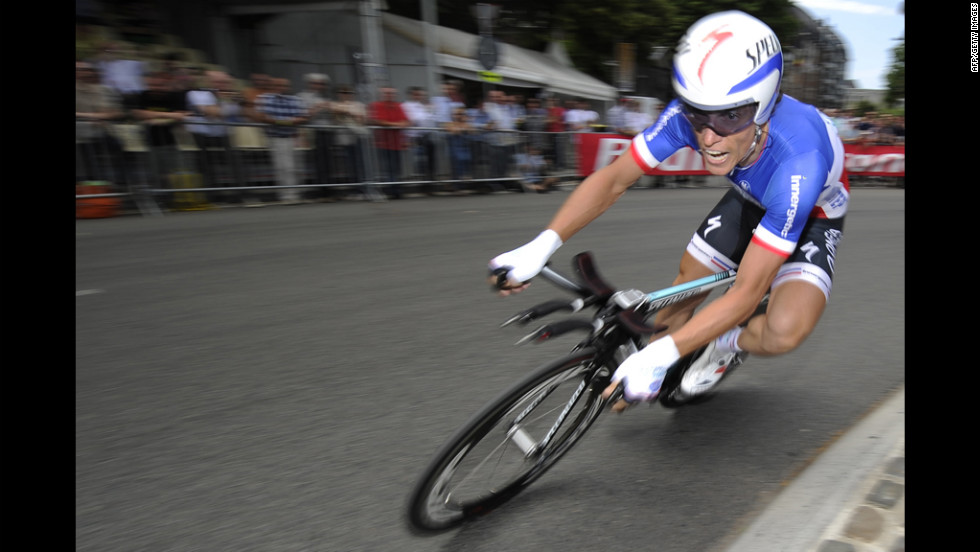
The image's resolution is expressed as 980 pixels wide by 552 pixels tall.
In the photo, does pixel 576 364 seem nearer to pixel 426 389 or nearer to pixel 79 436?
pixel 426 389

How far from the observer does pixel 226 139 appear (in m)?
8.95

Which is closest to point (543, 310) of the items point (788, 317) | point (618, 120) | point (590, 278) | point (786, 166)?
point (590, 278)

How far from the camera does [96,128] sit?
7.89 metres

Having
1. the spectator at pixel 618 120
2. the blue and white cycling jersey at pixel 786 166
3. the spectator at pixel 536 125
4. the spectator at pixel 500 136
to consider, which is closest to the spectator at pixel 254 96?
the spectator at pixel 500 136

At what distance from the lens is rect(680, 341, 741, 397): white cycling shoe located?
299 centimetres

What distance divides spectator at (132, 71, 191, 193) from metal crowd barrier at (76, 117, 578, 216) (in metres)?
0.02

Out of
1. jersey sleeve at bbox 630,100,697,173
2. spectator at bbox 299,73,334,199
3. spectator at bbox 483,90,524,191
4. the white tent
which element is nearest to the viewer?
jersey sleeve at bbox 630,100,697,173

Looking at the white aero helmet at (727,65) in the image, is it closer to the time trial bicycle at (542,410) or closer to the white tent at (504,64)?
the time trial bicycle at (542,410)

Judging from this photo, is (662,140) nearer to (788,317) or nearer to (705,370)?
(788,317)

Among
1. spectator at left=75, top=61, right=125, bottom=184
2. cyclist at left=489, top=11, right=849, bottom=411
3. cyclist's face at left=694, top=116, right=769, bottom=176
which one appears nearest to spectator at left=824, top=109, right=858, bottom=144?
spectator at left=75, top=61, right=125, bottom=184

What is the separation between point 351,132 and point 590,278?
831 centimetres

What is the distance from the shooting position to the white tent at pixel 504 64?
670 inches

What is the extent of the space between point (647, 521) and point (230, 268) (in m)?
4.54

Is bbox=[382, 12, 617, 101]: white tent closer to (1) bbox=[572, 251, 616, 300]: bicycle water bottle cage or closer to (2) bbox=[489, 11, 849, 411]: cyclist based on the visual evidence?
(2) bbox=[489, 11, 849, 411]: cyclist
